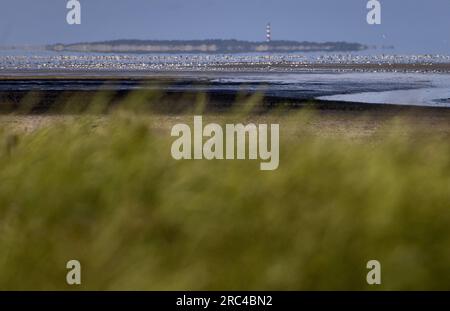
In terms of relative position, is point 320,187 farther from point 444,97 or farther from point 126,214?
point 444,97

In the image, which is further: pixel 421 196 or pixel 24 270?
pixel 421 196

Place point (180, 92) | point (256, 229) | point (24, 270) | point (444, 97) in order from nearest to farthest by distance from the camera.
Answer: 1. point (24, 270)
2. point (256, 229)
3. point (444, 97)
4. point (180, 92)
